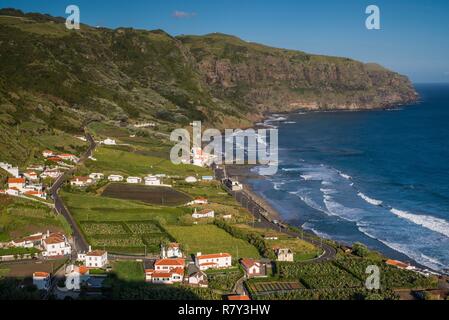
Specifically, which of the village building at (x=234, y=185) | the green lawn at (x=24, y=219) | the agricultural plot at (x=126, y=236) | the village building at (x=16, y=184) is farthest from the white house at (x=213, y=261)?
the village building at (x=234, y=185)

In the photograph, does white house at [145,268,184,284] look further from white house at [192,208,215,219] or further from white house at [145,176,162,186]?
white house at [145,176,162,186]

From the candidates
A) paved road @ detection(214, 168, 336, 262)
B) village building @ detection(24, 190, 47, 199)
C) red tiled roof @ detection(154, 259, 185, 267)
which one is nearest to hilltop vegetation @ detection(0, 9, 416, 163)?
village building @ detection(24, 190, 47, 199)

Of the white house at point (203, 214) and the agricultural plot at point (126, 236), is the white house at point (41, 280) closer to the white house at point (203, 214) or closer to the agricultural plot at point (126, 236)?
the agricultural plot at point (126, 236)

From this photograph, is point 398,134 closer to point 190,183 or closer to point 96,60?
point 190,183

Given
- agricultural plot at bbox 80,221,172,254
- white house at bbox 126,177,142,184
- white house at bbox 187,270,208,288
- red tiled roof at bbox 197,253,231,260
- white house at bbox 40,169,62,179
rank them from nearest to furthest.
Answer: white house at bbox 187,270,208,288
red tiled roof at bbox 197,253,231,260
agricultural plot at bbox 80,221,172,254
white house at bbox 40,169,62,179
white house at bbox 126,177,142,184

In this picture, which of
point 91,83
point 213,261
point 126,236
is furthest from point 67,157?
point 91,83
